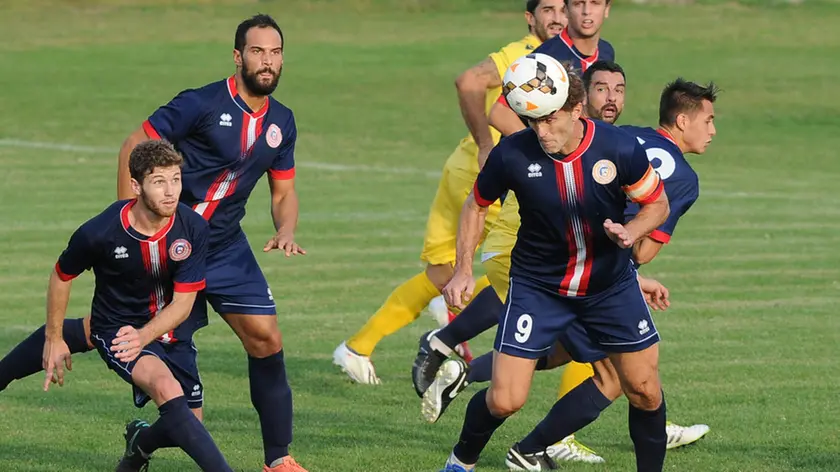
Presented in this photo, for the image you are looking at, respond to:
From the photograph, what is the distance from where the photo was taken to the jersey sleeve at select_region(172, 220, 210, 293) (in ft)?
24.9

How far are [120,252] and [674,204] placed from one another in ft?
8.51

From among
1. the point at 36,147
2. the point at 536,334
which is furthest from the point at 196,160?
the point at 36,147

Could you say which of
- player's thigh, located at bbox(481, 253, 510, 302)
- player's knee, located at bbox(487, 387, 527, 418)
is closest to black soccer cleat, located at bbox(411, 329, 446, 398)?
player's thigh, located at bbox(481, 253, 510, 302)

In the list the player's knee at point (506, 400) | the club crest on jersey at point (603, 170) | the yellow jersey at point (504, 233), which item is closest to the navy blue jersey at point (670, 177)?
the club crest on jersey at point (603, 170)

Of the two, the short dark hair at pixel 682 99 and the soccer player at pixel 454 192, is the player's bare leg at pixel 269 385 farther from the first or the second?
the short dark hair at pixel 682 99

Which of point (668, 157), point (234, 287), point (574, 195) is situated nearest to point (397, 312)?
point (234, 287)

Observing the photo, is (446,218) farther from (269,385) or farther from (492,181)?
(492,181)

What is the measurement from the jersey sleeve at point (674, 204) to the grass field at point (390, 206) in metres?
1.41

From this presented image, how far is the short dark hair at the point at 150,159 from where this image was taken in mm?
7285

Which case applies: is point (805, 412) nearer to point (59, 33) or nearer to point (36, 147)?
point (36, 147)

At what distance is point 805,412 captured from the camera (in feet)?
31.6

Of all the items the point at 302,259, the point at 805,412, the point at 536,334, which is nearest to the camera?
the point at 536,334

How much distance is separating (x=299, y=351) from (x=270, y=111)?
361cm

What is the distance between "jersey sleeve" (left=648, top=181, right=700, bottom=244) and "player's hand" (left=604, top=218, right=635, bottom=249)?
24.9 inches
